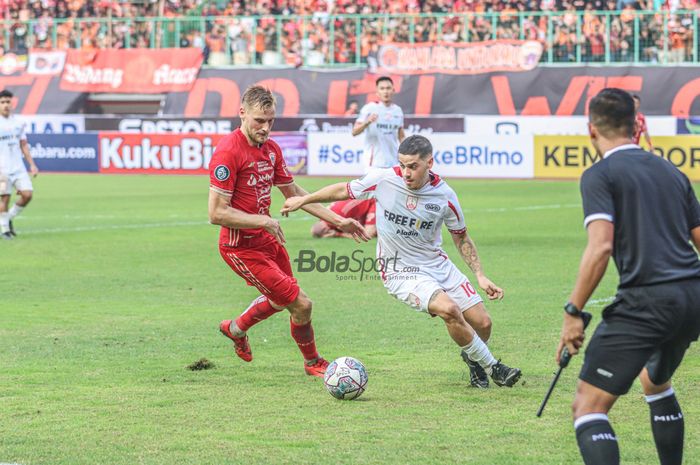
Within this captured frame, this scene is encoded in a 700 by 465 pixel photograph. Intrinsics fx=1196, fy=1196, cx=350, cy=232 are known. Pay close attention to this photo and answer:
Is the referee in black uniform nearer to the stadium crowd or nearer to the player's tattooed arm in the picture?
the player's tattooed arm

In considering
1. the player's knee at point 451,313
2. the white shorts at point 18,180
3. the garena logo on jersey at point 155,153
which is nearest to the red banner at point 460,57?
the garena logo on jersey at point 155,153

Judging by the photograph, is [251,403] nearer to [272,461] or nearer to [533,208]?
[272,461]

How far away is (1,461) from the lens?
260 inches

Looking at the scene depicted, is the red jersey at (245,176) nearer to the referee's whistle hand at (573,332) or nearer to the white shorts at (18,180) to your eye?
the referee's whistle hand at (573,332)

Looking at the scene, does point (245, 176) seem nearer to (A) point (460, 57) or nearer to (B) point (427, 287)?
(B) point (427, 287)

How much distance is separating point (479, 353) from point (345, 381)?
1.00m

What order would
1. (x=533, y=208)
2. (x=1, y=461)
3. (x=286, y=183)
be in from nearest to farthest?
(x=1, y=461), (x=286, y=183), (x=533, y=208)

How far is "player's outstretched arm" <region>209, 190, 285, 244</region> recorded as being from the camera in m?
8.67

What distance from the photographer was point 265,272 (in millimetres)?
9000

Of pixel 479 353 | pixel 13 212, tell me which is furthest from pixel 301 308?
pixel 13 212

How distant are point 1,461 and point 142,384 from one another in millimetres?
2273

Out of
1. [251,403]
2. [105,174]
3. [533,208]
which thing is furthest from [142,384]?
[105,174]

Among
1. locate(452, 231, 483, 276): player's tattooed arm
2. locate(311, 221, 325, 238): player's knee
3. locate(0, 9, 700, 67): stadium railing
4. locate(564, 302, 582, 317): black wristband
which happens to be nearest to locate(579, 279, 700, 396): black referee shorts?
locate(564, 302, 582, 317): black wristband

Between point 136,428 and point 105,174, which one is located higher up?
point 136,428
